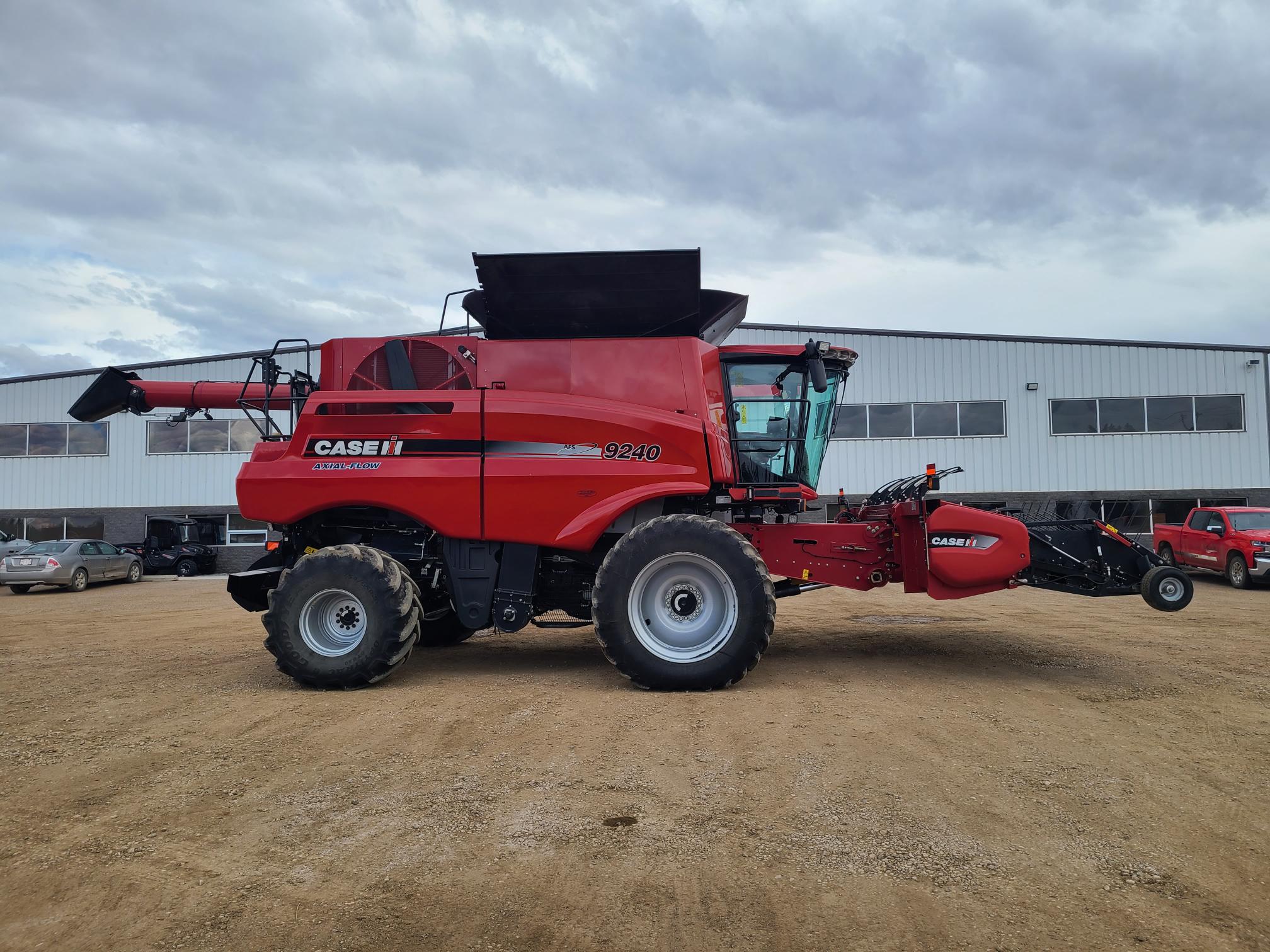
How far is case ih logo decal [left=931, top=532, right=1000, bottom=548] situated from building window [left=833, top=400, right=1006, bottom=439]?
51.3ft

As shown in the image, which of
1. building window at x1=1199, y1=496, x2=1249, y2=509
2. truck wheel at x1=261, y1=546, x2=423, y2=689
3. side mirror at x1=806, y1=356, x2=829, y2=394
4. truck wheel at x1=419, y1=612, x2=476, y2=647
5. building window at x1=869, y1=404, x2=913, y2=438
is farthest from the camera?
building window at x1=869, y1=404, x2=913, y2=438

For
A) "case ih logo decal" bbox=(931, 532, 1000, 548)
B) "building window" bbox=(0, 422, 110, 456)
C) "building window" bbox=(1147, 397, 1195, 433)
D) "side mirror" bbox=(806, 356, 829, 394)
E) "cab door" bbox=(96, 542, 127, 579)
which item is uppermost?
"building window" bbox=(1147, 397, 1195, 433)

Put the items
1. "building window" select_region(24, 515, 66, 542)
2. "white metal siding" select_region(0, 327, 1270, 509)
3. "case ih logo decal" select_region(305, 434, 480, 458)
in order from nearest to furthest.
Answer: "case ih logo decal" select_region(305, 434, 480, 458)
"white metal siding" select_region(0, 327, 1270, 509)
"building window" select_region(24, 515, 66, 542)

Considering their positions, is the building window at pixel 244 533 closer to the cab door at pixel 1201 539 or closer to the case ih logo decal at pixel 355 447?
the case ih logo decal at pixel 355 447

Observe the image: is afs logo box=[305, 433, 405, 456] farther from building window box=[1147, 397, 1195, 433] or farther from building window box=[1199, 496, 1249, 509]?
building window box=[1199, 496, 1249, 509]

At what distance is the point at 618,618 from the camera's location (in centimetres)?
690

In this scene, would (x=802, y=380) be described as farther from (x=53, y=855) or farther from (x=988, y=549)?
(x=53, y=855)

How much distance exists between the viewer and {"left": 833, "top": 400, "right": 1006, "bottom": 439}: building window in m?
22.8

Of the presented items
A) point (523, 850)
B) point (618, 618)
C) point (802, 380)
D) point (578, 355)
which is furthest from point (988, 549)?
point (523, 850)

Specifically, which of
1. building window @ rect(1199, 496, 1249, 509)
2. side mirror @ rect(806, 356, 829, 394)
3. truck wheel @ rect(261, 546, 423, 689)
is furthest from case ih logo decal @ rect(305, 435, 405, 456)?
building window @ rect(1199, 496, 1249, 509)

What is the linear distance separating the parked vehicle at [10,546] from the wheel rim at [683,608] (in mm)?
18947

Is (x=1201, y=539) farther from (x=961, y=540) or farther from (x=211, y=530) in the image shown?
(x=211, y=530)

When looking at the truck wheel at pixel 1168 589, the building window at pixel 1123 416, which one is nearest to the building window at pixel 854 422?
the building window at pixel 1123 416

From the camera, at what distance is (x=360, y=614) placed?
7336 mm
